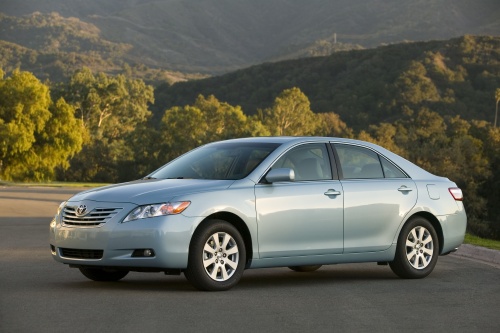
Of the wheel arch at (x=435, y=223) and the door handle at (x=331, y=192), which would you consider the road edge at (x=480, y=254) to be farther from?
the door handle at (x=331, y=192)

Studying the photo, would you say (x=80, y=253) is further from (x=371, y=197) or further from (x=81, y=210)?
(x=371, y=197)

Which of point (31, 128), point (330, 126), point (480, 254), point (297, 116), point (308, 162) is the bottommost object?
point (480, 254)

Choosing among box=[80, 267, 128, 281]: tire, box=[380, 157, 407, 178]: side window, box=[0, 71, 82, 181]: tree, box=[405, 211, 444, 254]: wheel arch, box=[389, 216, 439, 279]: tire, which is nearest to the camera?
box=[80, 267, 128, 281]: tire

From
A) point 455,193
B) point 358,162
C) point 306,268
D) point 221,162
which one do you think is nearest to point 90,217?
point 221,162

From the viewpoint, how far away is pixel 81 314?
390 inches

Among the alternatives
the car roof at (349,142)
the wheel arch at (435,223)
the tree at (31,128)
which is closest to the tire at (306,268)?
the wheel arch at (435,223)

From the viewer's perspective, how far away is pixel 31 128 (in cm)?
7394

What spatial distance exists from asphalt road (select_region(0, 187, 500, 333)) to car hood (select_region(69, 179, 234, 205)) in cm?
97

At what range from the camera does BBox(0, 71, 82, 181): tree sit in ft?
242

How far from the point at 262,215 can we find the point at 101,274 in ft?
6.66

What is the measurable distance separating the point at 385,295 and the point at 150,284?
263cm

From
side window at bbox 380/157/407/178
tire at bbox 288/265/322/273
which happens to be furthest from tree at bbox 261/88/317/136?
side window at bbox 380/157/407/178

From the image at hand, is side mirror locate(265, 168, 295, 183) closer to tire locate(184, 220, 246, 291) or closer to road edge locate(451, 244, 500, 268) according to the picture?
tire locate(184, 220, 246, 291)

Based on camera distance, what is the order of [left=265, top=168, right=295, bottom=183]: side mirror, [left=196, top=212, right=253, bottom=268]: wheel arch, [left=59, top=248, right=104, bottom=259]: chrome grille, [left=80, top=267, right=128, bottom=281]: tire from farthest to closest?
[left=80, top=267, right=128, bottom=281]: tire
[left=265, top=168, right=295, bottom=183]: side mirror
[left=196, top=212, right=253, bottom=268]: wheel arch
[left=59, top=248, right=104, bottom=259]: chrome grille
